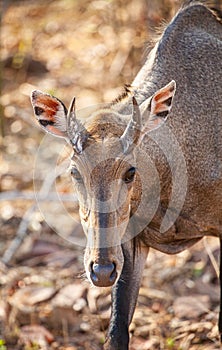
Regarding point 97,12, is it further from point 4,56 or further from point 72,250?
point 72,250

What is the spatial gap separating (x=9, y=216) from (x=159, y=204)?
371 cm

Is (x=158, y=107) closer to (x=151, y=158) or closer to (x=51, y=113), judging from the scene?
(x=151, y=158)

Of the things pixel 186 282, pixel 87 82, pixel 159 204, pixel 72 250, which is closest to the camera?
pixel 159 204

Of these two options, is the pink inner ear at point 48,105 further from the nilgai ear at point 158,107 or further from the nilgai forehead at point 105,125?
the nilgai ear at point 158,107

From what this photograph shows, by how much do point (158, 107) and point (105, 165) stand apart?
646 mm

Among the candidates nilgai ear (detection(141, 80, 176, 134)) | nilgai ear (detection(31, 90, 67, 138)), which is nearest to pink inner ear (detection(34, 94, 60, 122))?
nilgai ear (detection(31, 90, 67, 138))

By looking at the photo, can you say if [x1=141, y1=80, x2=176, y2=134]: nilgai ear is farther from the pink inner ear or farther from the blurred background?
the blurred background

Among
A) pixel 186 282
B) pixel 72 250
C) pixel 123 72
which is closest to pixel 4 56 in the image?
pixel 123 72

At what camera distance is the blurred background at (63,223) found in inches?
317

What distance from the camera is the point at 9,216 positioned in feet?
33.5

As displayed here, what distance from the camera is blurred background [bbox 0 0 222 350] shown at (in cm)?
805

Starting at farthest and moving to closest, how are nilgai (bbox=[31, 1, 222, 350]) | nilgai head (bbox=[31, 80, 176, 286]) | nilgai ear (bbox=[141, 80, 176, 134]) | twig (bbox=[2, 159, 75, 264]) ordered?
twig (bbox=[2, 159, 75, 264]) → nilgai ear (bbox=[141, 80, 176, 134]) → nilgai (bbox=[31, 1, 222, 350]) → nilgai head (bbox=[31, 80, 176, 286])

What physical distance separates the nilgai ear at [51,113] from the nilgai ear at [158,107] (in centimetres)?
55

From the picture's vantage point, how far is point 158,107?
247 inches
